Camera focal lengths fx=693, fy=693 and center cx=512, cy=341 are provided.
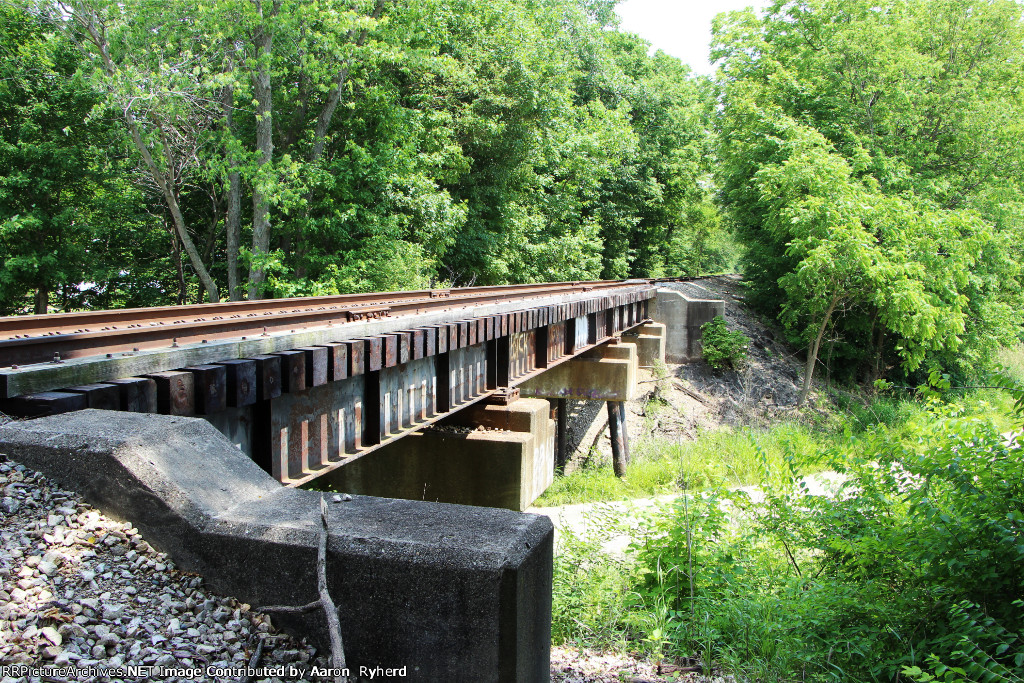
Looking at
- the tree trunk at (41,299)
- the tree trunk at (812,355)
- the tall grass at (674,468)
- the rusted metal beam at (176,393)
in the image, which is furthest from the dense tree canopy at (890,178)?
the tree trunk at (41,299)

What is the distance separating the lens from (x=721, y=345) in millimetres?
20391

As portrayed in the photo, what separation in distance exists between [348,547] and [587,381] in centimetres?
1223

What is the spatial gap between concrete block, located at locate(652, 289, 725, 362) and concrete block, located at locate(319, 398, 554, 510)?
14.4 metres

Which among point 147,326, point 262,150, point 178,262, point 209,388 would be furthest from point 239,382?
point 178,262

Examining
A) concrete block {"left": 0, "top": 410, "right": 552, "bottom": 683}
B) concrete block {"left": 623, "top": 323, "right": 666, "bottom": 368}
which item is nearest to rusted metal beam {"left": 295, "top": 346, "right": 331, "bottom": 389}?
concrete block {"left": 0, "top": 410, "right": 552, "bottom": 683}

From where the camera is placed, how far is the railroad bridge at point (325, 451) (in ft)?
6.22

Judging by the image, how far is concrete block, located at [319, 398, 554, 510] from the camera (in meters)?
7.11

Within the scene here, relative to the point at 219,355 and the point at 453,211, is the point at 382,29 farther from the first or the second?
the point at 219,355

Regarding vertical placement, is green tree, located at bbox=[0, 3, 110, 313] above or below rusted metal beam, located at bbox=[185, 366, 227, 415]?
above

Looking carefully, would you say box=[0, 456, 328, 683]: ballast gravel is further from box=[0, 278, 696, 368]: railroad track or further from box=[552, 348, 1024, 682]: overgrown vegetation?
box=[552, 348, 1024, 682]: overgrown vegetation

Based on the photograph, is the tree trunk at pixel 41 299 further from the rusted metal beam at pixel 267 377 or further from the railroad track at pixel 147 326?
the rusted metal beam at pixel 267 377

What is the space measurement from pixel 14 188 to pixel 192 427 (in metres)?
17.7

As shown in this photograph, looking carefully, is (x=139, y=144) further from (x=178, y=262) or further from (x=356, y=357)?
(x=356, y=357)

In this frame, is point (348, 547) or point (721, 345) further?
point (721, 345)
